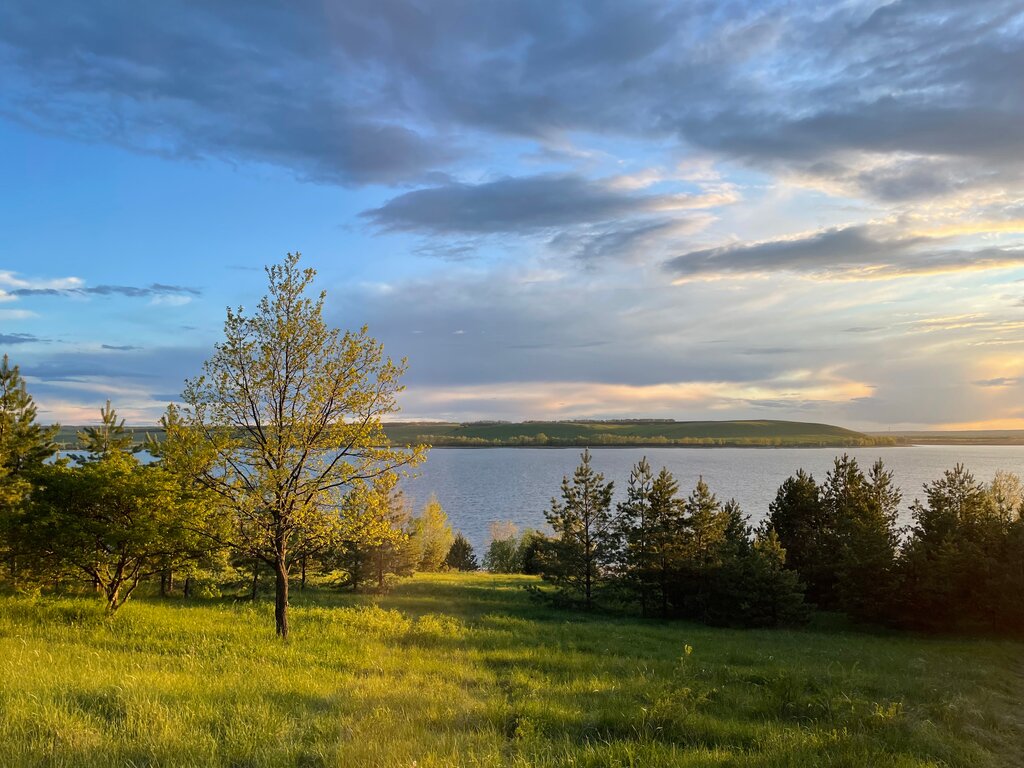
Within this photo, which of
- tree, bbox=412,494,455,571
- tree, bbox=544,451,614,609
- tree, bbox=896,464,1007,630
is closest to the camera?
tree, bbox=896,464,1007,630

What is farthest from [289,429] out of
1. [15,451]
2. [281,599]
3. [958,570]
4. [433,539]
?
[433,539]

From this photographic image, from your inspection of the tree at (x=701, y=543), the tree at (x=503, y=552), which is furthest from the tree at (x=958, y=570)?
the tree at (x=503, y=552)

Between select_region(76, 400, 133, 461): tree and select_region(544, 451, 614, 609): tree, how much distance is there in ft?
77.4

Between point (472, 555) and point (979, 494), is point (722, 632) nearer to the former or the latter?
point (979, 494)

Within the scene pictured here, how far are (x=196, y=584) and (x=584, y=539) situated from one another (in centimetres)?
2237

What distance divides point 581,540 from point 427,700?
29.7 metres

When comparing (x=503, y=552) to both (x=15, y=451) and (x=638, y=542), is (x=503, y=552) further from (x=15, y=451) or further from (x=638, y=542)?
(x=15, y=451)

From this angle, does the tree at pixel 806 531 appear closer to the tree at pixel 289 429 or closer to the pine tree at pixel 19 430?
the tree at pixel 289 429

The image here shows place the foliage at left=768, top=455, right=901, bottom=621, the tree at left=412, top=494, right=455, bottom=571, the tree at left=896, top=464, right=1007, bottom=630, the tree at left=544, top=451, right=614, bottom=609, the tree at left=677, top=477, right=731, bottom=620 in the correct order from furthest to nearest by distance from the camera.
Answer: the tree at left=412, top=494, right=455, bottom=571 → the tree at left=544, top=451, right=614, bottom=609 → the tree at left=677, top=477, right=731, bottom=620 → the foliage at left=768, top=455, right=901, bottom=621 → the tree at left=896, top=464, right=1007, bottom=630

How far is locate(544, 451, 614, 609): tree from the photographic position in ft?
121

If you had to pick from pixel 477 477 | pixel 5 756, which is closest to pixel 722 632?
pixel 5 756

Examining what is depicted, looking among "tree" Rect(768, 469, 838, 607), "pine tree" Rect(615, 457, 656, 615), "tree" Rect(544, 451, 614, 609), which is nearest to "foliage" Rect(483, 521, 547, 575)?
"tree" Rect(544, 451, 614, 609)

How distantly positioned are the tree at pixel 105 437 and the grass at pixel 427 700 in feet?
35.0

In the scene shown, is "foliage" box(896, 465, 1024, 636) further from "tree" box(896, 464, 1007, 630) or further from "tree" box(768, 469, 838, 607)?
"tree" box(768, 469, 838, 607)
